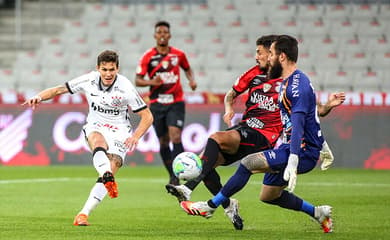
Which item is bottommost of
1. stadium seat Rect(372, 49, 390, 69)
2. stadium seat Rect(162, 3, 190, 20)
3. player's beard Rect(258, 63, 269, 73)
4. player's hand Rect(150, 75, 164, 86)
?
stadium seat Rect(372, 49, 390, 69)

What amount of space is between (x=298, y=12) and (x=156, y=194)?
12318mm

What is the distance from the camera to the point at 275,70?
9.83 meters

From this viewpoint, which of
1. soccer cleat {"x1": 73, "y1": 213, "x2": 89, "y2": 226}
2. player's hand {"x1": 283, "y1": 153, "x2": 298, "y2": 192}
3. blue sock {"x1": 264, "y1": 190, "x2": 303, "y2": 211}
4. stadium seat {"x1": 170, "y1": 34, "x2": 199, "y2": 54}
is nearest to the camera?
player's hand {"x1": 283, "y1": 153, "x2": 298, "y2": 192}

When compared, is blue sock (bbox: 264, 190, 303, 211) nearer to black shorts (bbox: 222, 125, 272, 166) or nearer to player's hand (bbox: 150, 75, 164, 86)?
black shorts (bbox: 222, 125, 272, 166)

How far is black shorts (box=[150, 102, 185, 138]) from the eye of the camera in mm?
15758

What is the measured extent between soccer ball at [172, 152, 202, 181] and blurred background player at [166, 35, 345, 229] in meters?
0.09

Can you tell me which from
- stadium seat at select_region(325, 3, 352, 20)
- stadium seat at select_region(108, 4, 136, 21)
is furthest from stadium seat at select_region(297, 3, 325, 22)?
stadium seat at select_region(108, 4, 136, 21)

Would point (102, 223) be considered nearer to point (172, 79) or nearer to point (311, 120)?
point (311, 120)

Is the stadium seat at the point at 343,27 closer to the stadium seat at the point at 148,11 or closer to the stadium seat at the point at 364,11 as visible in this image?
the stadium seat at the point at 364,11

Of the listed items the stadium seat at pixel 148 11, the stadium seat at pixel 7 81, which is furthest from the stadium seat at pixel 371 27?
the stadium seat at pixel 7 81

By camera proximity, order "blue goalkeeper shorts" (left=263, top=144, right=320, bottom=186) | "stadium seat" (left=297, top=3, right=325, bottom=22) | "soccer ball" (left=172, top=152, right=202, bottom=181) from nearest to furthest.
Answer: "blue goalkeeper shorts" (left=263, top=144, right=320, bottom=186) → "soccer ball" (left=172, top=152, right=202, bottom=181) → "stadium seat" (left=297, top=3, right=325, bottom=22)

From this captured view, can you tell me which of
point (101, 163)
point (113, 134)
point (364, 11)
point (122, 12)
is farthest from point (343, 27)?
point (101, 163)

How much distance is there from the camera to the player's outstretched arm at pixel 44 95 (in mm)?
10281

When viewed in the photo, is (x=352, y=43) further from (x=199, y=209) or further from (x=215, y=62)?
(x=199, y=209)
